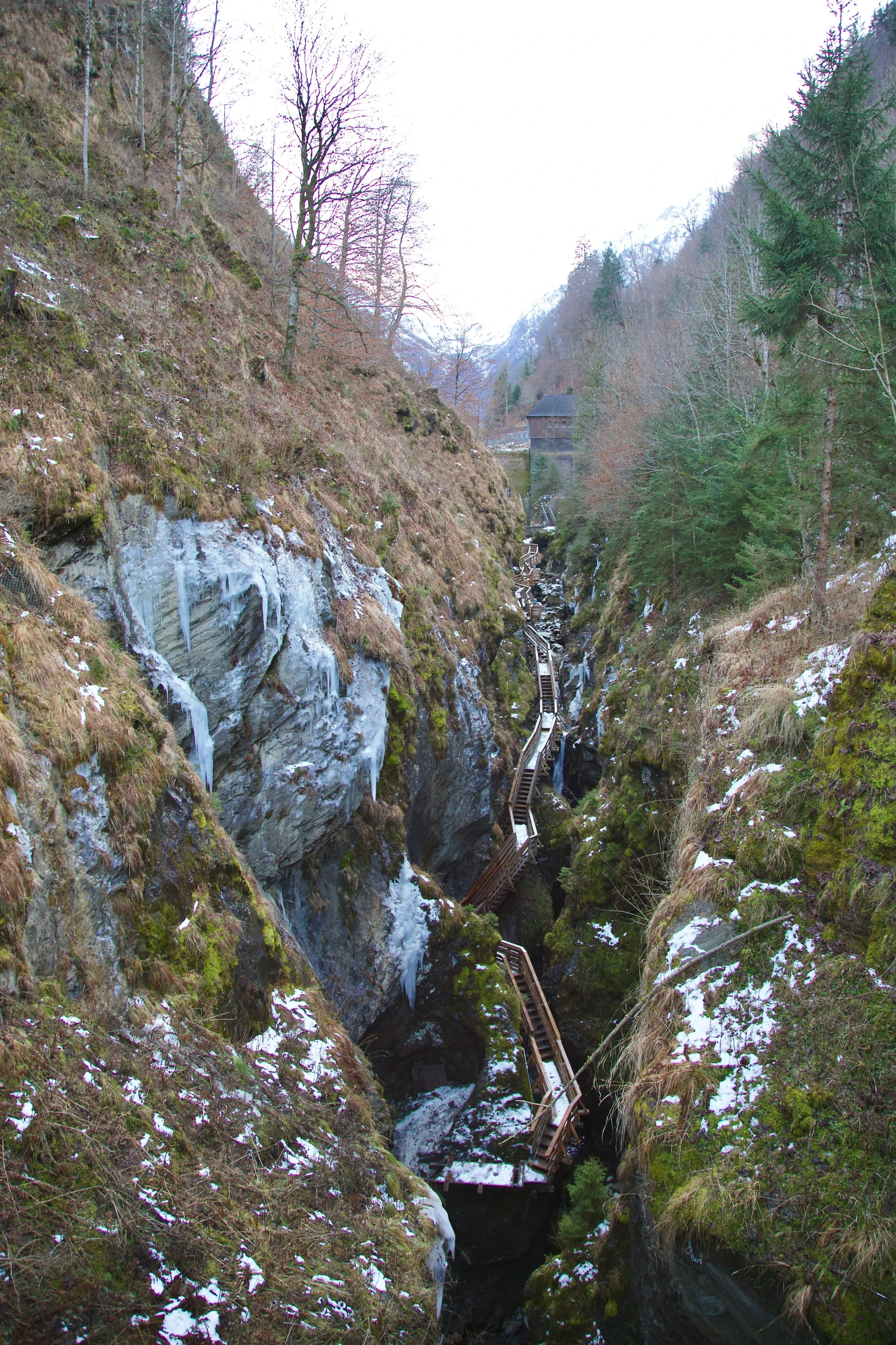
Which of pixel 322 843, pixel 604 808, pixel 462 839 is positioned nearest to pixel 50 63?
pixel 322 843

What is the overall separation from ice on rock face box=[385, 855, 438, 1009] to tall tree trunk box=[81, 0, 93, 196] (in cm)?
1426

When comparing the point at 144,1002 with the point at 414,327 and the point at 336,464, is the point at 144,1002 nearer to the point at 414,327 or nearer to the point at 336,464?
the point at 336,464

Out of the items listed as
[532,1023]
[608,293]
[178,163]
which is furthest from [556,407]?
[532,1023]

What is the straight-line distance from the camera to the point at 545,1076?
14.0m

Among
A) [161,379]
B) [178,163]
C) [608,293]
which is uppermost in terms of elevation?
[608,293]

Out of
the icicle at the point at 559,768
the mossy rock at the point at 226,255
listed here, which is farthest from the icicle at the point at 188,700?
the icicle at the point at 559,768

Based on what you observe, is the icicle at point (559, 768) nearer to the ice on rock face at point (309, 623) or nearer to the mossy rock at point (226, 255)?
the ice on rock face at point (309, 623)

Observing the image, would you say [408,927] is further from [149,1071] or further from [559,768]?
[559,768]

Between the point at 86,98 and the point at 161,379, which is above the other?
the point at 86,98

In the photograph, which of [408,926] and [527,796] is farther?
[527,796]

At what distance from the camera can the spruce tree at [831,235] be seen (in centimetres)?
1029

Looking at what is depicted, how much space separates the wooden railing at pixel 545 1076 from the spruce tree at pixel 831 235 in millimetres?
10119

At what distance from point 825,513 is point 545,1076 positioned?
11.7m

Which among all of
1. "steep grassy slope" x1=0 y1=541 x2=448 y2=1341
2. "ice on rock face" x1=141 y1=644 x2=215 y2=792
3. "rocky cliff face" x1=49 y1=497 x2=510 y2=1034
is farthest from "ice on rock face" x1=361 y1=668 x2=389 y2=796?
"steep grassy slope" x1=0 y1=541 x2=448 y2=1341
